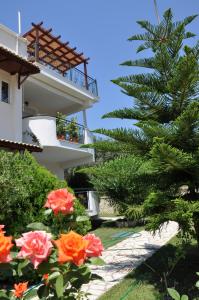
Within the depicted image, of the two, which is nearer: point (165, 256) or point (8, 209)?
point (8, 209)

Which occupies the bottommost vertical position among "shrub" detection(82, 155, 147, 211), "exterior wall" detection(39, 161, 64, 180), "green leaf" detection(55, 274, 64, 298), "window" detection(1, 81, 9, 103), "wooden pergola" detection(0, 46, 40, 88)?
"green leaf" detection(55, 274, 64, 298)

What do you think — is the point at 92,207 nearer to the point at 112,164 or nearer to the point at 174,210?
the point at 112,164

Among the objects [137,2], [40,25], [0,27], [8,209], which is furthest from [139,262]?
[40,25]

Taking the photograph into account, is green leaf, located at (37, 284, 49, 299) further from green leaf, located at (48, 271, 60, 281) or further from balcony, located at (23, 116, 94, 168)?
balcony, located at (23, 116, 94, 168)

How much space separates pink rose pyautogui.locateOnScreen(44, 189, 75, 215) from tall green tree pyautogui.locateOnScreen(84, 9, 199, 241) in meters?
4.01

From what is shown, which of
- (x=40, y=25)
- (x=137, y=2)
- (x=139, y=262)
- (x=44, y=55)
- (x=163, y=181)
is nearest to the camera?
(x=163, y=181)

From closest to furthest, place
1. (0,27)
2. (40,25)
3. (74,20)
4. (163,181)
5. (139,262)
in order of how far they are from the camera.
→ (163,181), (139,262), (74,20), (0,27), (40,25)

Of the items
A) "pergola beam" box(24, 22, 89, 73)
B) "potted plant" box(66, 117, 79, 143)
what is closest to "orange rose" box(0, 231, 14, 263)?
"potted plant" box(66, 117, 79, 143)

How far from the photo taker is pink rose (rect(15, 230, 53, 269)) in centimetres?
170

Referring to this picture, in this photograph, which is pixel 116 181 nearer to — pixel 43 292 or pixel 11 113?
pixel 11 113

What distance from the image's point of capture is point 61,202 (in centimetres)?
214

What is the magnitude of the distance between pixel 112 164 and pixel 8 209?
33.8 feet

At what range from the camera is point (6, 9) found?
14.4m

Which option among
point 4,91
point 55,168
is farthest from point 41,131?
point 55,168
